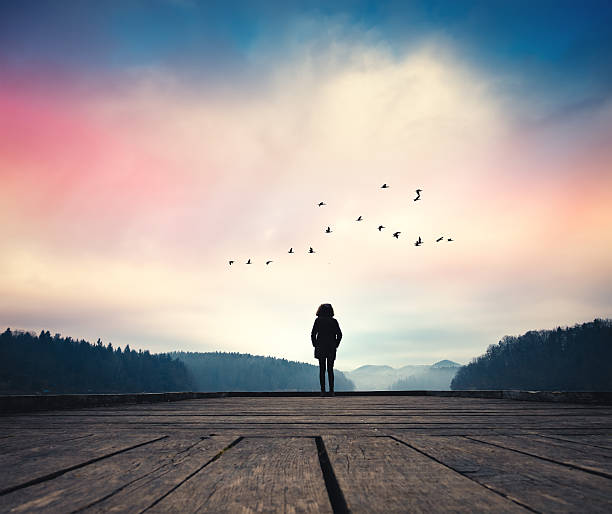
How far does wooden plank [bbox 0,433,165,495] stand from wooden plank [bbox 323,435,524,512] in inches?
42.7

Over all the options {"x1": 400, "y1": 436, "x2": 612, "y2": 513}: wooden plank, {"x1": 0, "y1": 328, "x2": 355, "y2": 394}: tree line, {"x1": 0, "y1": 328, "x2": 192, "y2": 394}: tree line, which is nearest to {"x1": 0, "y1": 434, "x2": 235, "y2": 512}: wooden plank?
{"x1": 400, "y1": 436, "x2": 612, "y2": 513}: wooden plank

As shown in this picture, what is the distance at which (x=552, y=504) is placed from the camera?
112 cm

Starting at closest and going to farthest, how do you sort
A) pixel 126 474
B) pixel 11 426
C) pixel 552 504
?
pixel 552 504 → pixel 126 474 → pixel 11 426

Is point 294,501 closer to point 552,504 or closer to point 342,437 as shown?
point 552,504

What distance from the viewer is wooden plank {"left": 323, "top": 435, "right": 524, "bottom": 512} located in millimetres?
1106

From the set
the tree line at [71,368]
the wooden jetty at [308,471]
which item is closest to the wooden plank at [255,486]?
the wooden jetty at [308,471]

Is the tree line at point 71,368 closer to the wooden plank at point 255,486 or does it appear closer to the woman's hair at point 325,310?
the woman's hair at point 325,310

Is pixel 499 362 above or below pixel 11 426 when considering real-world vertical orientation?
above

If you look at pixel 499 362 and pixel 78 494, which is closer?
pixel 78 494

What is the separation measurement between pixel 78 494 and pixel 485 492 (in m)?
1.27

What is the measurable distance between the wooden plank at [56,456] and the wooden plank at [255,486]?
58 centimetres

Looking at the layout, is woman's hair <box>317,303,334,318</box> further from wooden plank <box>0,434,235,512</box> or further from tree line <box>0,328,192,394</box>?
tree line <box>0,328,192,394</box>

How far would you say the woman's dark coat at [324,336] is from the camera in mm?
10039

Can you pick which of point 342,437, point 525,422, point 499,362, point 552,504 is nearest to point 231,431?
point 342,437
